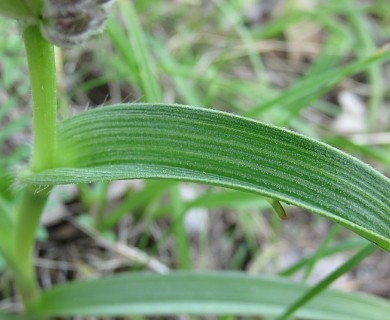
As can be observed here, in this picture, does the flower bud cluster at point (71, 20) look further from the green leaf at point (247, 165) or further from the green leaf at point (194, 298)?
the green leaf at point (194, 298)

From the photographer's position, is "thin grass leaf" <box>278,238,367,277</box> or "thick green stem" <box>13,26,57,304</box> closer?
"thick green stem" <box>13,26,57,304</box>

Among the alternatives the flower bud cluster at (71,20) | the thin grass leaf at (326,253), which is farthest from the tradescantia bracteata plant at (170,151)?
the thin grass leaf at (326,253)

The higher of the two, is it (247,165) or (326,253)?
(326,253)

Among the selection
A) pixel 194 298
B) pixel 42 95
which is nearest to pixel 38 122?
pixel 42 95

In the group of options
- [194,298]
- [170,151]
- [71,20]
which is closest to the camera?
[71,20]

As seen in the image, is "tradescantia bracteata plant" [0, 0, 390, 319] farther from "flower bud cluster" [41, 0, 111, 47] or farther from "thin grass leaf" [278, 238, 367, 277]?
"thin grass leaf" [278, 238, 367, 277]

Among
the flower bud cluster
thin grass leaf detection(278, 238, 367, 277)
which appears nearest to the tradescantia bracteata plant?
the flower bud cluster

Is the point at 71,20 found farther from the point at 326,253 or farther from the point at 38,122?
the point at 326,253

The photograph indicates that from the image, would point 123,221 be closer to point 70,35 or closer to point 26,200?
point 26,200

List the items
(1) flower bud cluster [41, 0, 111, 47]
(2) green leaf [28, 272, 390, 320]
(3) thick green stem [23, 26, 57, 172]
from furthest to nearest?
(2) green leaf [28, 272, 390, 320] → (3) thick green stem [23, 26, 57, 172] → (1) flower bud cluster [41, 0, 111, 47]
